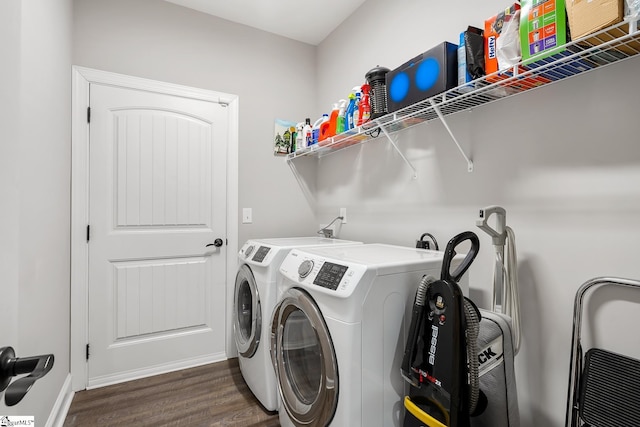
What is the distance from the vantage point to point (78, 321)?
2.08m

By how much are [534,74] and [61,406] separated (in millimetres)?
2823

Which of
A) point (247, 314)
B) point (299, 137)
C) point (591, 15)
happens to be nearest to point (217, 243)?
point (247, 314)

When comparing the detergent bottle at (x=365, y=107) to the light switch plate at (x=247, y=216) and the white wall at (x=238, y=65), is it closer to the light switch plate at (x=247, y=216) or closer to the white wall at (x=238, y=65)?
the white wall at (x=238, y=65)

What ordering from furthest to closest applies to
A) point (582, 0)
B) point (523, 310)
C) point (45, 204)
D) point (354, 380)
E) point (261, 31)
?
point (261, 31)
point (45, 204)
point (523, 310)
point (354, 380)
point (582, 0)

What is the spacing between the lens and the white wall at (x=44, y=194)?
1249mm

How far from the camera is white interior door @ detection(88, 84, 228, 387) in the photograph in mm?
2178

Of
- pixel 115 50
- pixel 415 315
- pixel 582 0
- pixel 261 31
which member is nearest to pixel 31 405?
pixel 415 315

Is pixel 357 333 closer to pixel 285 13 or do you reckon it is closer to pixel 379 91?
pixel 379 91

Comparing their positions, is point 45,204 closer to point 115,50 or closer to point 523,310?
point 115,50

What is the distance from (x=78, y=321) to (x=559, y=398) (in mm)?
2634

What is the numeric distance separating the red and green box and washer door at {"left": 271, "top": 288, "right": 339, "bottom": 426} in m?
1.19

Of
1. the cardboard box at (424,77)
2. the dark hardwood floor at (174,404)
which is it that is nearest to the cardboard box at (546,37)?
the cardboard box at (424,77)

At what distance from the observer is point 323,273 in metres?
1.31

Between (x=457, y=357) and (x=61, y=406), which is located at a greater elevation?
(x=457, y=357)
